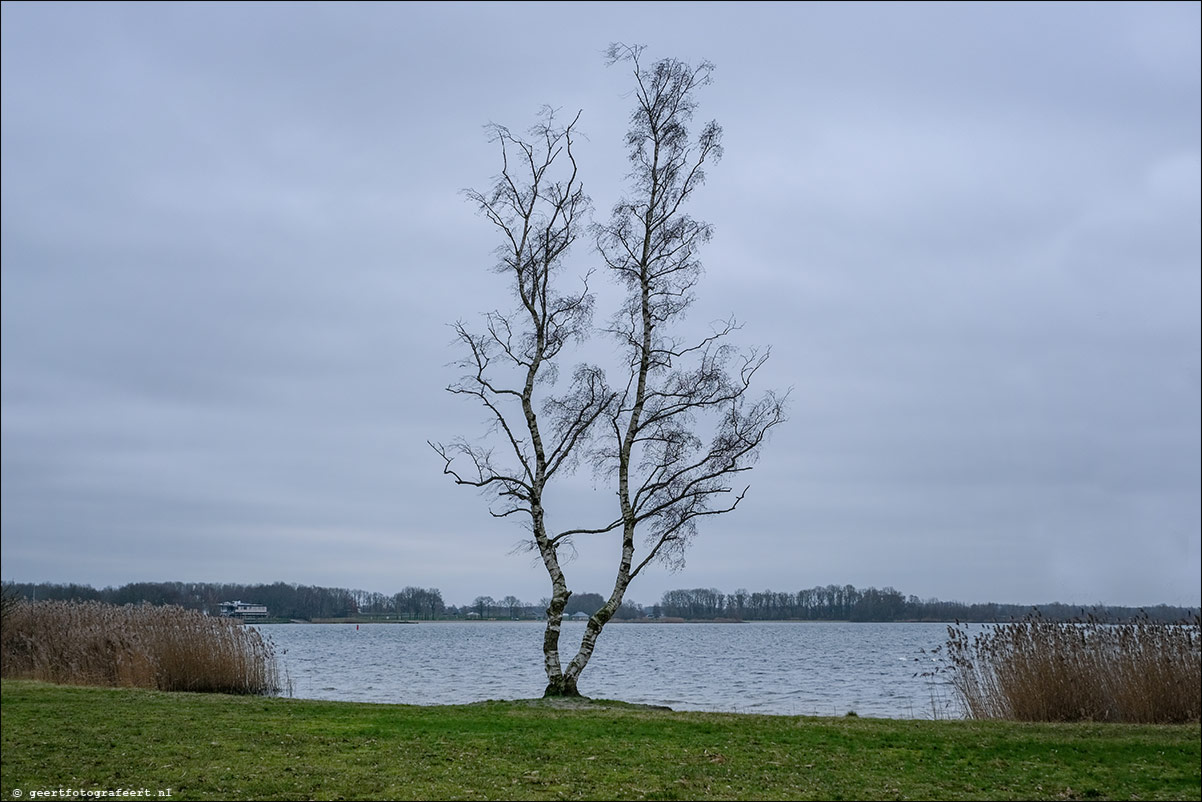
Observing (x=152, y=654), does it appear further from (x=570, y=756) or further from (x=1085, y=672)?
Answer: (x=1085, y=672)

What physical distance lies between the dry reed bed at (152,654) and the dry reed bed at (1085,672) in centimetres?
1765

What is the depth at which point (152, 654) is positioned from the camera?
965 inches

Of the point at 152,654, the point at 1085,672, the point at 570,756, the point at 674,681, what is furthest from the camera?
the point at 674,681

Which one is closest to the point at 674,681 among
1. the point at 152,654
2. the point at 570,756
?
the point at 152,654

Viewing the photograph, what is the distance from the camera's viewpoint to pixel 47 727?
15219 mm

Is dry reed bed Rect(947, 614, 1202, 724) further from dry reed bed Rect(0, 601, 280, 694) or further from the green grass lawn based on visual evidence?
dry reed bed Rect(0, 601, 280, 694)

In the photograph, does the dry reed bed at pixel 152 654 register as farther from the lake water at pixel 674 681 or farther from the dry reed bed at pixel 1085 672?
the dry reed bed at pixel 1085 672

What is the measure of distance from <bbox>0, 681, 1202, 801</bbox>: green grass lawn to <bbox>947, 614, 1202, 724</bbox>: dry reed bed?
4.49 ft

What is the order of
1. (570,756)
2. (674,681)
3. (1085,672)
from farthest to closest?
(674,681)
(1085,672)
(570,756)

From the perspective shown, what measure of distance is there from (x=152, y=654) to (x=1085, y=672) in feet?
71.4

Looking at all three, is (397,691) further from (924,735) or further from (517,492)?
(924,735)

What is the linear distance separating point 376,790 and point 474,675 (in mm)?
31677

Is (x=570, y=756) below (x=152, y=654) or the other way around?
below

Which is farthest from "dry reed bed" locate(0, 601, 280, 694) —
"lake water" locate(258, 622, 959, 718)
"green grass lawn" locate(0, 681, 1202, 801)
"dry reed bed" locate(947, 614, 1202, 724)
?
"dry reed bed" locate(947, 614, 1202, 724)
